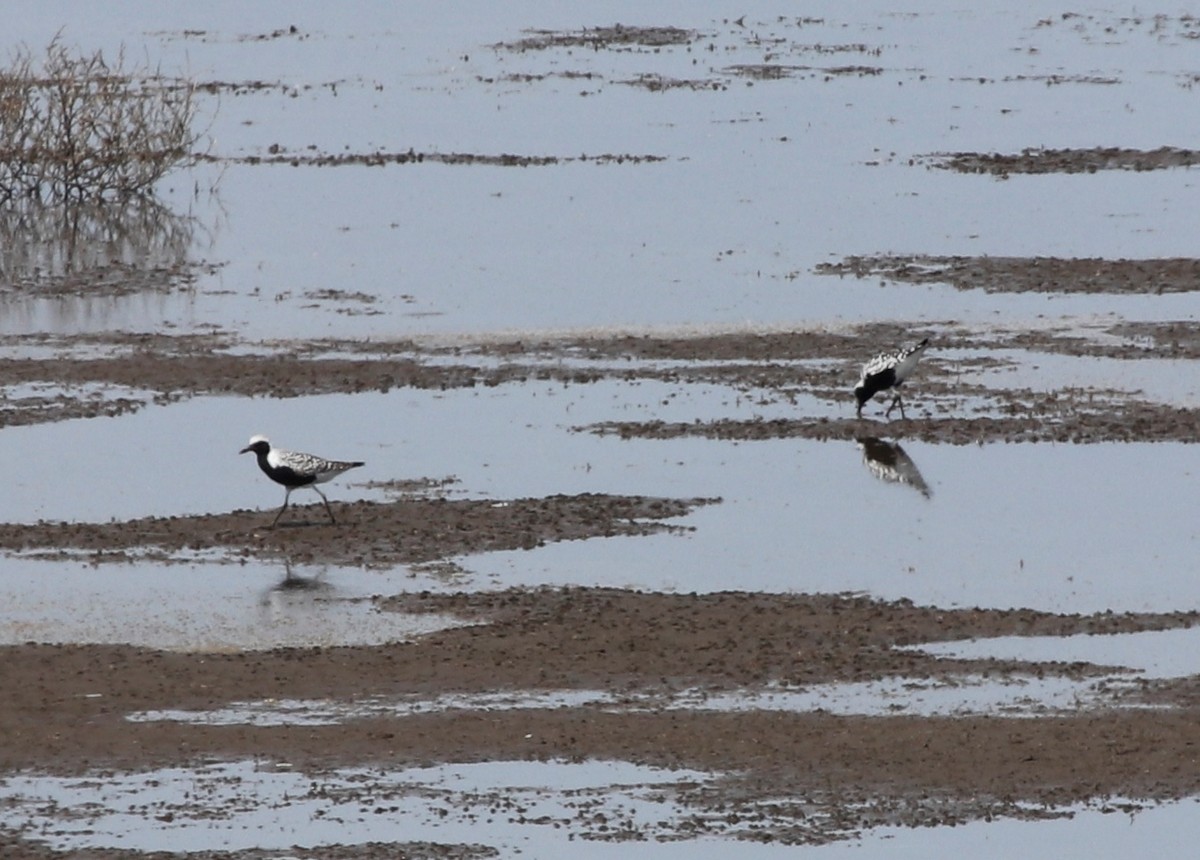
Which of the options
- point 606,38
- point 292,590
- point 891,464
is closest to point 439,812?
point 292,590

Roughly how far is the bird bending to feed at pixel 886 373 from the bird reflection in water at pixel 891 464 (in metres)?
0.95

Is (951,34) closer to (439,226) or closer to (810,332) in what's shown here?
(439,226)

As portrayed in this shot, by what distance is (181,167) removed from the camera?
165 ft

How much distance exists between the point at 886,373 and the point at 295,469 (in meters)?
7.42

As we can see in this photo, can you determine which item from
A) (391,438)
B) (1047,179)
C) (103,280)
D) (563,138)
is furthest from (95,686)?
(563,138)

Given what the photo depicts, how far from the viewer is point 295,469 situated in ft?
74.0

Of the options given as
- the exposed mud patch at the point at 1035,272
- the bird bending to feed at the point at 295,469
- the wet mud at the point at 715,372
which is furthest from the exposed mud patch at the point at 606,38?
the bird bending to feed at the point at 295,469

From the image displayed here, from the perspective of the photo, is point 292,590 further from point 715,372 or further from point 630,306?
point 630,306

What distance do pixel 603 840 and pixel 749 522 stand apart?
924cm

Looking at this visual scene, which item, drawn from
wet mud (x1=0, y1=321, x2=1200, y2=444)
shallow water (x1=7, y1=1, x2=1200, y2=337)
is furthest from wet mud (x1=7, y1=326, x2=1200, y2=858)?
shallow water (x1=7, y1=1, x2=1200, y2=337)

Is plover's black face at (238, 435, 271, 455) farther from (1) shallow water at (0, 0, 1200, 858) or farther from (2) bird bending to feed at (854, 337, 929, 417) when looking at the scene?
(2) bird bending to feed at (854, 337, 929, 417)

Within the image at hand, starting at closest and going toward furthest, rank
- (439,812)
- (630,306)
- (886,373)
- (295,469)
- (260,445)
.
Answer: (439,812) → (295,469) → (260,445) → (886,373) → (630,306)

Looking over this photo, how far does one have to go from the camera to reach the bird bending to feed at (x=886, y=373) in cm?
2719

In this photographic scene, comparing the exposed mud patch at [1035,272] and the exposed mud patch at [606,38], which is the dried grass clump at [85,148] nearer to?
the exposed mud patch at [1035,272]
